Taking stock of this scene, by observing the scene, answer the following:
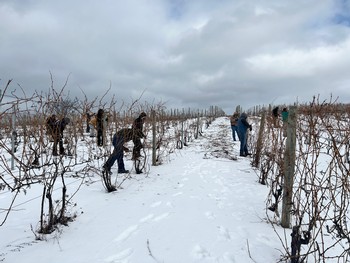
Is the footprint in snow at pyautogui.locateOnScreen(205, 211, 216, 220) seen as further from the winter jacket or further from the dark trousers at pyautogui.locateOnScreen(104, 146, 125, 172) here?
the winter jacket

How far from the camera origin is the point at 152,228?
3404mm

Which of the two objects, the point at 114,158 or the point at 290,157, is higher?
A: the point at 290,157

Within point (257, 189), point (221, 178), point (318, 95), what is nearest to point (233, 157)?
point (221, 178)

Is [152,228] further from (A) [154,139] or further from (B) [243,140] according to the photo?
(B) [243,140]

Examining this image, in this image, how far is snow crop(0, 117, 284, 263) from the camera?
2.74 meters

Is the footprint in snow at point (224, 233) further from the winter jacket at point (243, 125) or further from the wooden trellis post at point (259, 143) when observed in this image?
the winter jacket at point (243, 125)

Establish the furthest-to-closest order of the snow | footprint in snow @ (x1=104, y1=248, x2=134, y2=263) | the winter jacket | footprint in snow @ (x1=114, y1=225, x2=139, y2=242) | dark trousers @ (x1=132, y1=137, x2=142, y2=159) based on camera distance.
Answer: the winter jacket → dark trousers @ (x1=132, y1=137, x2=142, y2=159) → footprint in snow @ (x1=114, y1=225, x2=139, y2=242) → the snow → footprint in snow @ (x1=104, y1=248, x2=134, y2=263)

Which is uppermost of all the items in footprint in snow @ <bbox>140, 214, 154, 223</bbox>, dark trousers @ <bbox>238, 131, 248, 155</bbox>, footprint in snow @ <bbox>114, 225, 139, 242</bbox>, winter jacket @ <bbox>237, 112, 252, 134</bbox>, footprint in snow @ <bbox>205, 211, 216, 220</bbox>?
winter jacket @ <bbox>237, 112, 252, 134</bbox>

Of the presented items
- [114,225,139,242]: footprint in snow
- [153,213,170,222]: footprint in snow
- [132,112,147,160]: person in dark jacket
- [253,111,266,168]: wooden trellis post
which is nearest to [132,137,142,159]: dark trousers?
[132,112,147,160]: person in dark jacket

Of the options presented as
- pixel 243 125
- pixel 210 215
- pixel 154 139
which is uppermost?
pixel 243 125

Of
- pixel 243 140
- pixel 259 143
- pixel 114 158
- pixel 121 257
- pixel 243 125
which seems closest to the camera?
pixel 121 257

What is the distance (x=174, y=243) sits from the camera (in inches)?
119

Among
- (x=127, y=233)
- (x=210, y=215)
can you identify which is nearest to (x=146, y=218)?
(x=127, y=233)

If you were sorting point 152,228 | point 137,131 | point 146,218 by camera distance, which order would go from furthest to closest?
point 137,131, point 146,218, point 152,228
